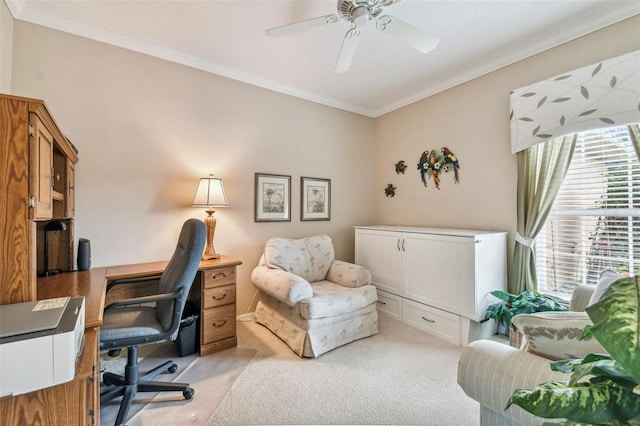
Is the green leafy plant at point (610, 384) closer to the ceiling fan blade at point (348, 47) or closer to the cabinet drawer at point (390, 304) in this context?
the ceiling fan blade at point (348, 47)

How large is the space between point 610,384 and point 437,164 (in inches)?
118

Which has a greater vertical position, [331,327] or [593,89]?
[593,89]

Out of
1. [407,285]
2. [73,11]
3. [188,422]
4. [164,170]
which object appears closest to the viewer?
[188,422]

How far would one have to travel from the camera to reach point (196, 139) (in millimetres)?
2754

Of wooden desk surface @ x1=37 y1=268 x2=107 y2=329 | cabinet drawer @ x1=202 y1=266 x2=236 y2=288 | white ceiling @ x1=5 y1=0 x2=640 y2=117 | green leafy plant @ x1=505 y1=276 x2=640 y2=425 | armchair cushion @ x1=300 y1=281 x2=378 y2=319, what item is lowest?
armchair cushion @ x1=300 y1=281 x2=378 y2=319

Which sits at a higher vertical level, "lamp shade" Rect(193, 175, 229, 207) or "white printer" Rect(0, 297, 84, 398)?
"lamp shade" Rect(193, 175, 229, 207)

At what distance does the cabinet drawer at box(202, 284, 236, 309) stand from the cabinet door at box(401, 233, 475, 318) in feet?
5.86

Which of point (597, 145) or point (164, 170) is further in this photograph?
point (164, 170)

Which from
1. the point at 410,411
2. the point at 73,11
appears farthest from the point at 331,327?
the point at 73,11

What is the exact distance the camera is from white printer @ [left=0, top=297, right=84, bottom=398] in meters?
0.79

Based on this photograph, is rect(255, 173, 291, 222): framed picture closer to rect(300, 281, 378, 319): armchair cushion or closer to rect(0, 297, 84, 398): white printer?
rect(300, 281, 378, 319): armchair cushion

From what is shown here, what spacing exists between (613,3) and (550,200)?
1.45m

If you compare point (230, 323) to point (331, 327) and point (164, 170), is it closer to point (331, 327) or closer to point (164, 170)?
point (331, 327)

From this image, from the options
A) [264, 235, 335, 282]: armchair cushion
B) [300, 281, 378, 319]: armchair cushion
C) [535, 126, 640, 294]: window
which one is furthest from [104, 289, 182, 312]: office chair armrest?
[535, 126, 640, 294]: window
